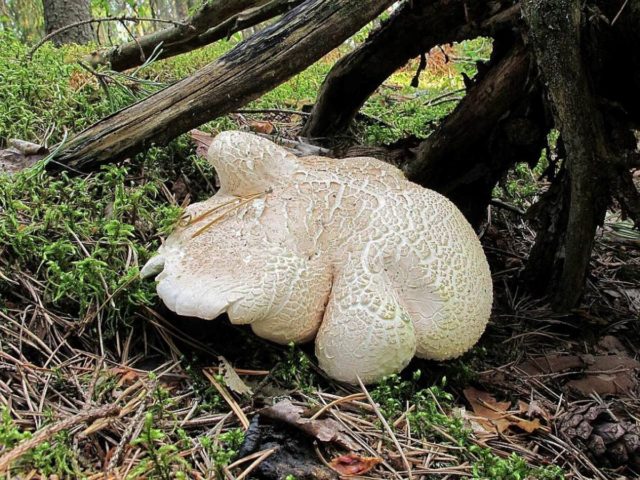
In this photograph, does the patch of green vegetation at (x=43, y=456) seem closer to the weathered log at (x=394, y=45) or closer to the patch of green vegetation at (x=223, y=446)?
the patch of green vegetation at (x=223, y=446)

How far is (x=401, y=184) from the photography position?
2.56 metres

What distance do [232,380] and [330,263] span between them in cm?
59

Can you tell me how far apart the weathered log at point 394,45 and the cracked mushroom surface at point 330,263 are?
896 mm

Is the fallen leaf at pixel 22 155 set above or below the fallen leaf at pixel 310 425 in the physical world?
above

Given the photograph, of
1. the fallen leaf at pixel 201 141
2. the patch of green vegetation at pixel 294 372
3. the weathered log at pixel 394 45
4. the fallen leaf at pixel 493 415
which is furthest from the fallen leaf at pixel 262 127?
the fallen leaf at pixel 493 415

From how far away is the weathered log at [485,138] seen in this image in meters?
2.67

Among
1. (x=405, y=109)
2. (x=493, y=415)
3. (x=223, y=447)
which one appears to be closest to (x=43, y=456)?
(x=223, y=447)

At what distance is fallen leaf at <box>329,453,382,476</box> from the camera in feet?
5.24

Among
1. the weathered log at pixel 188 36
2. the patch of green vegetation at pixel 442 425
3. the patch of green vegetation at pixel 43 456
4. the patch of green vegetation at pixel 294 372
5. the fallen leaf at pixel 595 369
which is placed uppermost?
the weathered log at pixel 188 36

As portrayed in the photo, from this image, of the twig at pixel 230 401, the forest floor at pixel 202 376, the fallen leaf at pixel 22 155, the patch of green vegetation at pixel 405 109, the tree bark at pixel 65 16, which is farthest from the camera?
the tree bark at pixel 65 16

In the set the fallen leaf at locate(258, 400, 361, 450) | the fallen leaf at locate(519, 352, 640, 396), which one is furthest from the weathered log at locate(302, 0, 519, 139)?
the fallen leaf at locate(258, 400, 361, 450)

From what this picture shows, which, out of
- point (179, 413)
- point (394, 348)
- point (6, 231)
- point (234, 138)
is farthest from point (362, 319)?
point (6, 231)

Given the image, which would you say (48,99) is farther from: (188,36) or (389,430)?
(389,430)

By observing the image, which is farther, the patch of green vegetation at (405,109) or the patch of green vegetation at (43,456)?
the patch of green vegetation at (405,109)
